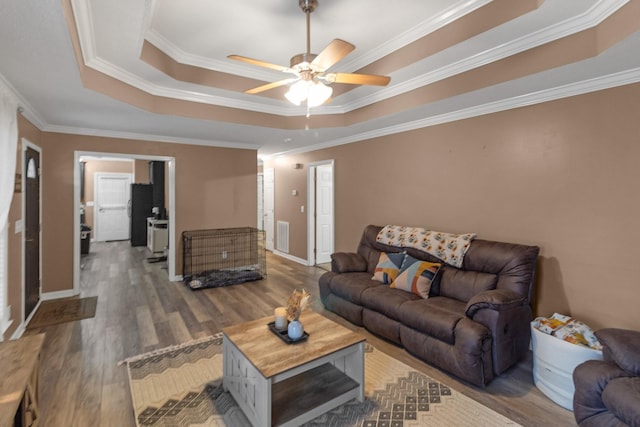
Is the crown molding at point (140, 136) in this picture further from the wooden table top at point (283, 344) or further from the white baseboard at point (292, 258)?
the wooden table top at point (283, 344)

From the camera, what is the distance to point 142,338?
3.12 m

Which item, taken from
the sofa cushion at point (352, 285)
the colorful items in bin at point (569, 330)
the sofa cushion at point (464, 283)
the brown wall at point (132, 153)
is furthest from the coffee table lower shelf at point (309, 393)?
the brown wall at point (132, 153)

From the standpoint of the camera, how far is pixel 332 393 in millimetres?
2125

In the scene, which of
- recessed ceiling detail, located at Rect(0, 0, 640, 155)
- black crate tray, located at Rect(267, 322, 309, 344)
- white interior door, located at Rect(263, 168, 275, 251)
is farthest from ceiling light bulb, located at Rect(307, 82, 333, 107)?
white interior door, located at Rect(263, 168, 275, 251)

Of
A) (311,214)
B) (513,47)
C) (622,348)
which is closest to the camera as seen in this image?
(622,348)

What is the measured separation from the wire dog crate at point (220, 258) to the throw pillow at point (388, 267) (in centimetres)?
239

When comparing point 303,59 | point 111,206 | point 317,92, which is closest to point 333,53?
point 303,59

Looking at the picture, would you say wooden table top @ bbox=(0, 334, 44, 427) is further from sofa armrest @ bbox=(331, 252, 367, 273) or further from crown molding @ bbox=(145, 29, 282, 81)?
sofa armrest @ bbox=(331, 252, 367, 273)

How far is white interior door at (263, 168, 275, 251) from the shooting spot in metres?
7.41

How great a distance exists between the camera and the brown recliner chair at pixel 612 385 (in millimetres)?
1571

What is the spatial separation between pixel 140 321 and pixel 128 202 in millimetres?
6931

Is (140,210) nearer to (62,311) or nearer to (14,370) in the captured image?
(62,311)

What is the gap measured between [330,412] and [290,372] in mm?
528

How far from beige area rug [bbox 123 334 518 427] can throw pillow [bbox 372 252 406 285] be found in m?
0.93
